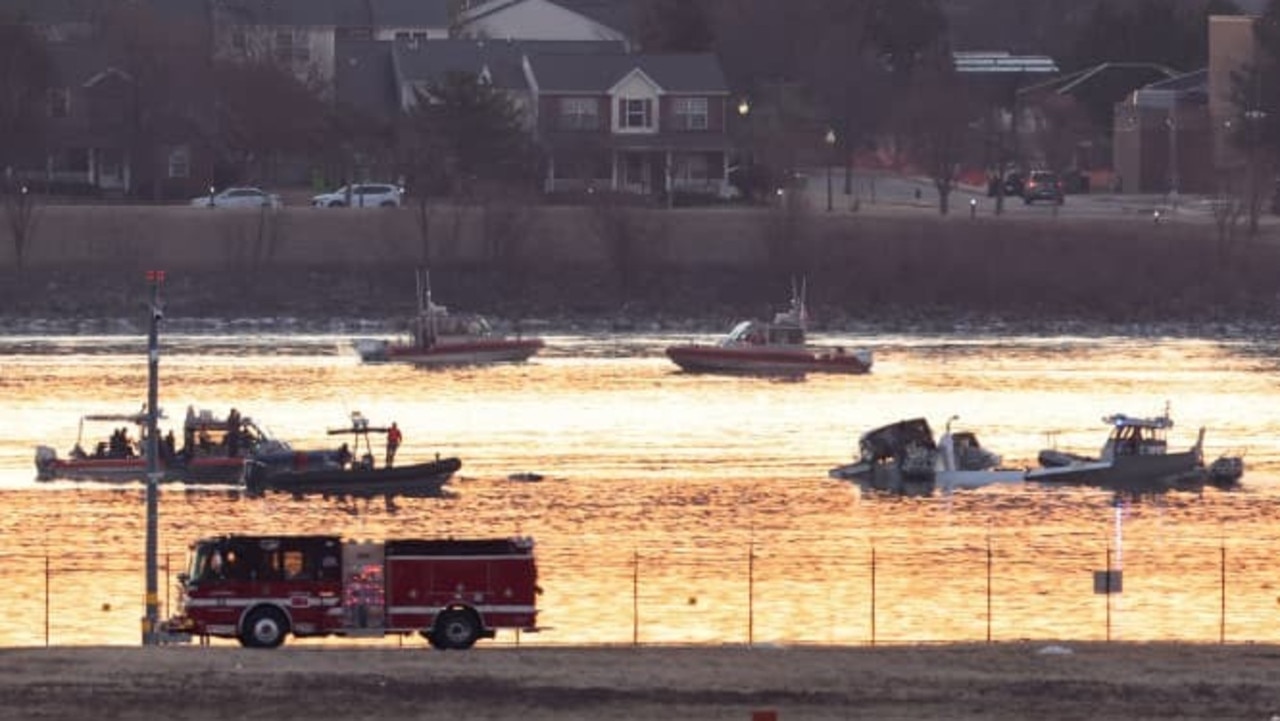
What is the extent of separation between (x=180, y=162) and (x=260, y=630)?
85752mm

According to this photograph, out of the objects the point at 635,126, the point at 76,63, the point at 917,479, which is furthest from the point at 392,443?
the point at 76,63

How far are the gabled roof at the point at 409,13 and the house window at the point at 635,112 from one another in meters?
23.4

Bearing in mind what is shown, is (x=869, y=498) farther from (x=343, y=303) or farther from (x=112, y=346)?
(x=343, y=303)

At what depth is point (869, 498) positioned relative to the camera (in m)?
64.9

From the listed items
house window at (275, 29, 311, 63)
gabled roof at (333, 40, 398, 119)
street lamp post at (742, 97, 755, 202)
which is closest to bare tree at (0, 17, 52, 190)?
gabled roof at (333, 40, 398, 119)

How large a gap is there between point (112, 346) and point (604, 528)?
4124 centimetres

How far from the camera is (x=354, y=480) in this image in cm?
6519

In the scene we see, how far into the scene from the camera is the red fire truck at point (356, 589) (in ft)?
140

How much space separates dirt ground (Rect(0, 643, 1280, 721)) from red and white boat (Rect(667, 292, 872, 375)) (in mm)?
49065

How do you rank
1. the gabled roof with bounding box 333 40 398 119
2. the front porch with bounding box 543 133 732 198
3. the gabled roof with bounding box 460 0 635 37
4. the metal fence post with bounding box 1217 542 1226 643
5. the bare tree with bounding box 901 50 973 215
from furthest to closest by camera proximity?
the gabled roof with bounding box 460 0 635 37 < the gabled roof with bounding box 333 40 398 119 < the bare tree with bounding box 901 50 973 215 < the front porch with bounding box 543 133 732 198 < the metal fence post with bounding box 1217 542 1226 643

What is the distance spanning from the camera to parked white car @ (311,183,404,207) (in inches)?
4665

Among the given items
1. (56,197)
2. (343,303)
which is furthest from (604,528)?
(56,197)

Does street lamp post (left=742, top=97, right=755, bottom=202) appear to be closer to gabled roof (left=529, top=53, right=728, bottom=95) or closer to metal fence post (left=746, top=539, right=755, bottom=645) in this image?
gabled roof (left=529, top=53, right=728, bottom=95)

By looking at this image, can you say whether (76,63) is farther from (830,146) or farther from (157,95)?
(830,146)
